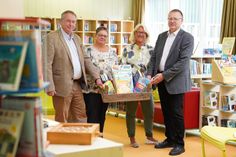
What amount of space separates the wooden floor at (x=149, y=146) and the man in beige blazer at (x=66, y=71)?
1.06 m

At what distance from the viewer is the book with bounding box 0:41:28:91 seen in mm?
1616

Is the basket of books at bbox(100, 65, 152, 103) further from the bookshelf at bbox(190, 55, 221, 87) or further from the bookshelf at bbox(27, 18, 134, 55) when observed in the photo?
the bookshelf at bbox(27, 18, 134, 55)

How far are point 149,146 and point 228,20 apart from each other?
3.43 metres

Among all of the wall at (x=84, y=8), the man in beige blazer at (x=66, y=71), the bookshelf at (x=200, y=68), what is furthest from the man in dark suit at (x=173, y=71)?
the wall at (x=84, y=8)

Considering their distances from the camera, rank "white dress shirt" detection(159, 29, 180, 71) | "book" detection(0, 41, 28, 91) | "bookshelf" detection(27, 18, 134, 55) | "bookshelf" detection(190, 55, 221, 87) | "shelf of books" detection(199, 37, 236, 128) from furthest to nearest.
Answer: "bookshelf" detection(27, 18, 134, 55) < "bookshelf" detection(190, 55, 221, 87) < "shelf of books" detection(199, 37, 236, 128) < "white dress shirt" detection(159, 29, 180, 71) < "book" detection(0, 41, 28, 91)

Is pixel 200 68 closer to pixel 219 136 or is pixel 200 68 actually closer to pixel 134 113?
pixel 134 113

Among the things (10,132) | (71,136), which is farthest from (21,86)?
(71,136)

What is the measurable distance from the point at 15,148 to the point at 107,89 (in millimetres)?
2924

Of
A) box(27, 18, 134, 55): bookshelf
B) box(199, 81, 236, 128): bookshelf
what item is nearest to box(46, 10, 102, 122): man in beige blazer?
box(199, 81, 236, 128): bookshelf

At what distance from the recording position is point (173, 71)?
458 cm

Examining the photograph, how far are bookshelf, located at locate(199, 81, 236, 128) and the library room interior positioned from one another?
0.05ft

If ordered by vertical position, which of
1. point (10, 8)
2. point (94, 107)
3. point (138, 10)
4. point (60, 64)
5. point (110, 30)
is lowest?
point (94, 107)

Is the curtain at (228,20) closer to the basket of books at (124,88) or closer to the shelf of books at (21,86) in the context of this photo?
the basket of books at (124,88)

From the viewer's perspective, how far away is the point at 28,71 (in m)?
1.66
